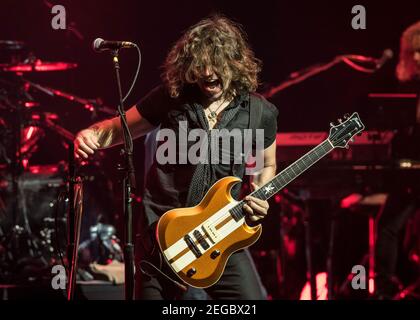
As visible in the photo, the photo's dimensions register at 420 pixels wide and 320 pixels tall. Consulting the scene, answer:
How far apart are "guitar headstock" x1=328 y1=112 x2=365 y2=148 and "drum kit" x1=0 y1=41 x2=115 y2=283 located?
2.18 m

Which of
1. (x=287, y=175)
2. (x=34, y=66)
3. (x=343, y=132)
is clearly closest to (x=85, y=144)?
(x=287, y=175)

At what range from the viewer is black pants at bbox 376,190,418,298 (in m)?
5.53

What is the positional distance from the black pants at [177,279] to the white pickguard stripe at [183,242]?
5 cm

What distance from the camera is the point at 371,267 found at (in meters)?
5.69

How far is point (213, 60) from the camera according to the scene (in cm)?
352

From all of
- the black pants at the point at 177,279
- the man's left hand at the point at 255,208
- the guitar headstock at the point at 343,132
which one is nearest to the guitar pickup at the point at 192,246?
the black pants at the point at 177,279

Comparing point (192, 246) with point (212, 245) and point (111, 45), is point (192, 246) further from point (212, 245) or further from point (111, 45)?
point (111, 45)

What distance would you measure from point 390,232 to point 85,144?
10.3ft

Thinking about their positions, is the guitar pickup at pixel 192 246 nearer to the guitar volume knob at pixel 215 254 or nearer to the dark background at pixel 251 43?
the guitar volume knob at pixel 215 254

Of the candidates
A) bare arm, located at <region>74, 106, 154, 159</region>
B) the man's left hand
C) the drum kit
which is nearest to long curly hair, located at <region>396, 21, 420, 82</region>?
the drum kit

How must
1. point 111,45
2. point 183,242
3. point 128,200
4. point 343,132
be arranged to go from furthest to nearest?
point 343,132
point 183,242
point 111,45
point 128,200

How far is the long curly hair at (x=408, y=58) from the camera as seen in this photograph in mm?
6062

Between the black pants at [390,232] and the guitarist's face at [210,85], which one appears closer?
the guitarist's face at [210,85]
